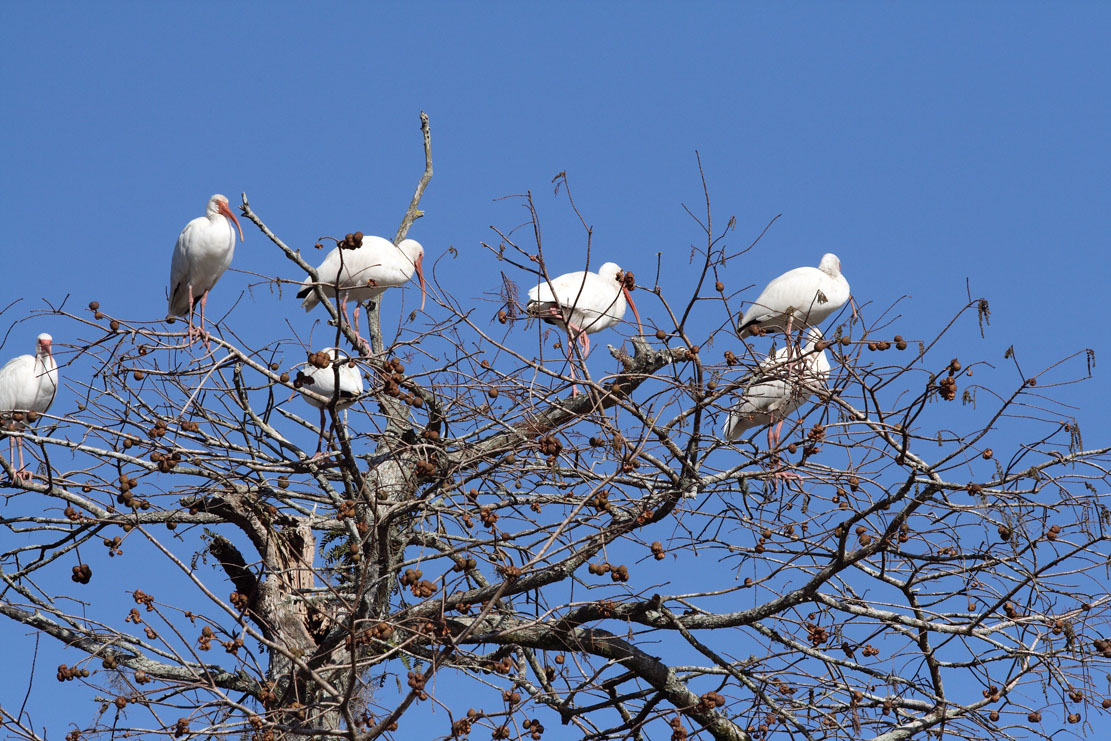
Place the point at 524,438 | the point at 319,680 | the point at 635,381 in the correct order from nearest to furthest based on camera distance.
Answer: the point at 319,680
the point at 524,438
the point at 635,381

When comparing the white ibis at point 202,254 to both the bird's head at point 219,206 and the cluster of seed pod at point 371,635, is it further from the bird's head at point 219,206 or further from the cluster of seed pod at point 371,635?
the cluster of seed pod at point 371,635

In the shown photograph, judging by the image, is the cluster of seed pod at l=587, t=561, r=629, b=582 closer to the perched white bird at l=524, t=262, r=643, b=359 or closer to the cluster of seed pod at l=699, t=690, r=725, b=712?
the cluster of seed pod at l=699, t=690, r=725, b=712

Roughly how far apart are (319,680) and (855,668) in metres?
2.63

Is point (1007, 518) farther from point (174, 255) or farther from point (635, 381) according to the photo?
point (174, 255)

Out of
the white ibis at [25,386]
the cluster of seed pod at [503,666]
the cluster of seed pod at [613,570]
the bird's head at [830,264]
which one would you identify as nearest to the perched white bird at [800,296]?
the bird's head at [830,264]

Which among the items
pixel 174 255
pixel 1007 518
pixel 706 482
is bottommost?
pixel 1007 518

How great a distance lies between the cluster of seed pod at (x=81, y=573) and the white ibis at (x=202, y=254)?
3.54m

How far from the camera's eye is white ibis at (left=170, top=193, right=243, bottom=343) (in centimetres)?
820

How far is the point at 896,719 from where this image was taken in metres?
5.14

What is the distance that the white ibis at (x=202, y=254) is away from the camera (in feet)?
26.9

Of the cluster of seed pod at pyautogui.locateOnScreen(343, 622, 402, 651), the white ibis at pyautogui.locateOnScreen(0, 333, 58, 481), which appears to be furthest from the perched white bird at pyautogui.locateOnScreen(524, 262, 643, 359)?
the cluster of seed pod at pyautogui.locateOnScreen(343, 622, 402, 651)

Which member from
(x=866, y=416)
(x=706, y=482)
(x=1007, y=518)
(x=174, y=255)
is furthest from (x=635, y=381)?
(x=174, y=255)

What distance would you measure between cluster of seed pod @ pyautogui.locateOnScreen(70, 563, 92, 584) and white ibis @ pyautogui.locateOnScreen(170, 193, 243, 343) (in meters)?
3.54

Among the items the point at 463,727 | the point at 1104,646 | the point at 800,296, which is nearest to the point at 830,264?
the point at 800,296
